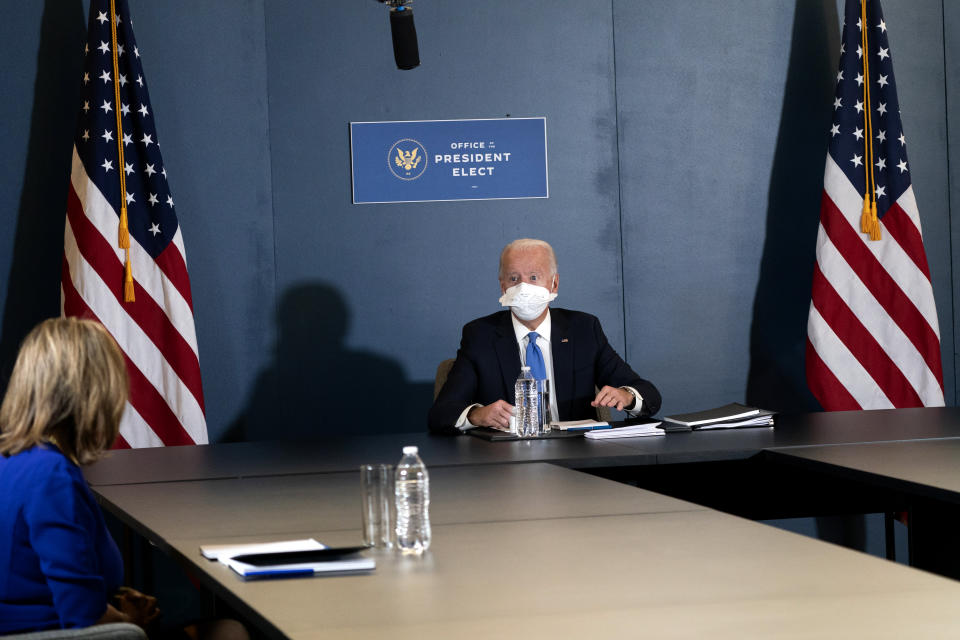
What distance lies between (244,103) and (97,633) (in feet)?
12.0

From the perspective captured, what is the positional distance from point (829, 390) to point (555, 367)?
1557 millimetres

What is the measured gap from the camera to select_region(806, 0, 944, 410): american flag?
4.98 meters

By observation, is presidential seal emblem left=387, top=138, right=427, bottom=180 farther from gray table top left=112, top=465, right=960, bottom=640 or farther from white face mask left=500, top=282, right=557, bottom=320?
gray table top left=112, top=465, right=960, bottom=640

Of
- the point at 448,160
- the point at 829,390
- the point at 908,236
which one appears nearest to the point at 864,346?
the point at 829,390

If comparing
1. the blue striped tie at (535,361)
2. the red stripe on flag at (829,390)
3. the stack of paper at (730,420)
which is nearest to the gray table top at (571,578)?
the stack of paper at (730,420)

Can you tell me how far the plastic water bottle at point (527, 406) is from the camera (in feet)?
11.8

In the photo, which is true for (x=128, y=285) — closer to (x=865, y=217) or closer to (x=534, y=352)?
(x=534, y=352)

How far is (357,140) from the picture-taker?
16.4 feet

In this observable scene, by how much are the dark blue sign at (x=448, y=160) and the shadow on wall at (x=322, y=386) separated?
0.57m

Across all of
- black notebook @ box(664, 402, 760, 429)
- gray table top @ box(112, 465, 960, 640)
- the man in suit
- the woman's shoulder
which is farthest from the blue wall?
the woman's shoulder

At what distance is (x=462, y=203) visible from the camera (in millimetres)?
5102

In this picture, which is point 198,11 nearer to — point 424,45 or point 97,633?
point 424,45

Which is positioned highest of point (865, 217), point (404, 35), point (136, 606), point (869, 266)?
point (404, 35)

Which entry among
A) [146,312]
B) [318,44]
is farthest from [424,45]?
[146,312]
